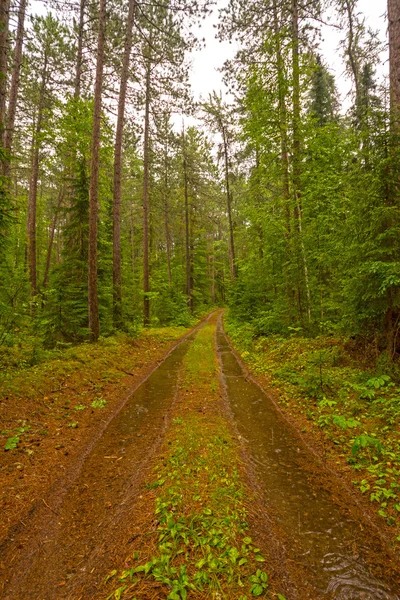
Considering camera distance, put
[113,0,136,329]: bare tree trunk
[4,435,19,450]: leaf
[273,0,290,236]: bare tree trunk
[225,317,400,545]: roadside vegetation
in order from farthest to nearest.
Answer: [113,0,136,329]: bare tree trunk, [273,0,290,236]: bare tree trunk, [4,435,19,450]: leaf, [225,317,400,545]: roadside vegetation

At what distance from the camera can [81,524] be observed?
3242mm

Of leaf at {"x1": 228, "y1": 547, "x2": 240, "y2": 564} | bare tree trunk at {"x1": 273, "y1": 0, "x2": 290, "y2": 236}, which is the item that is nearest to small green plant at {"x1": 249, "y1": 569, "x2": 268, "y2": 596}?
leaf at {"x1": 228, "y1": 547, "x2": 240, "y2": 564}

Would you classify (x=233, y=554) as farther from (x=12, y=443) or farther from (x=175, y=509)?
(x=12, y=443)

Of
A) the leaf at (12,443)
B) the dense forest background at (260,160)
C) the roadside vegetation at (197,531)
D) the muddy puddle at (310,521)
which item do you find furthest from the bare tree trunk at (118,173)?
the muddy puddle at (310,521)

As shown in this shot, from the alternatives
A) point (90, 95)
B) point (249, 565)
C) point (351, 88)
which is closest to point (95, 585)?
point (249, 565)

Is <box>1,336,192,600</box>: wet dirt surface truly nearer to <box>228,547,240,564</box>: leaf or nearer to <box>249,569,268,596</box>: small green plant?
<box>228,547,240,564</box>: leaf

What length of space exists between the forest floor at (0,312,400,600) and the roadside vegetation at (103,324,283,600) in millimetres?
13

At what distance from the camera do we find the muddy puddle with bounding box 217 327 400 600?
2.51 meters

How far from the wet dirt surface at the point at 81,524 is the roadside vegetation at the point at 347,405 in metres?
3.05

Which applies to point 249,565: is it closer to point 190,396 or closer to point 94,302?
point 190,396

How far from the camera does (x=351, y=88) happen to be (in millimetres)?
19188

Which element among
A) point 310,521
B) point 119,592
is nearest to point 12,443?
point 119,592

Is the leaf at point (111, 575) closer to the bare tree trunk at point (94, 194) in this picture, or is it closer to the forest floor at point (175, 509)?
the forest floor at point (175, 509)

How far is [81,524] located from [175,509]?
110 cm
